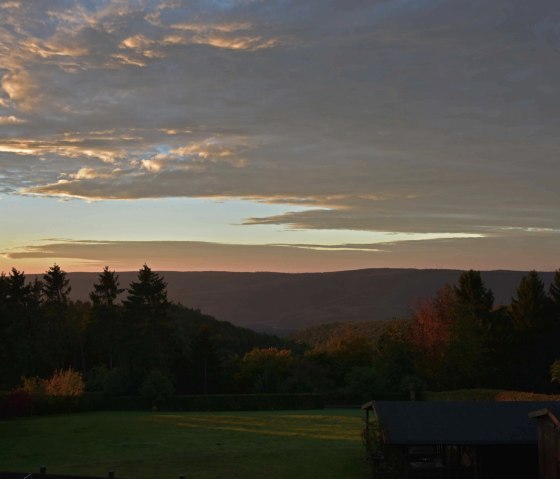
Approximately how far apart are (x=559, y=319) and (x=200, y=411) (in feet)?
131

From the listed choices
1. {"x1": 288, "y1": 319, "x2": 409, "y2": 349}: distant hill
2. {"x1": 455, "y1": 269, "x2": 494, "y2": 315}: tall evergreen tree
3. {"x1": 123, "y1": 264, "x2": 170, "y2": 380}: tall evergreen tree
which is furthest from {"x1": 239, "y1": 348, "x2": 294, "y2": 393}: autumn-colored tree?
{"x1": 288, "y1": 319, "x2": 409, "y2": 349}: distant hill

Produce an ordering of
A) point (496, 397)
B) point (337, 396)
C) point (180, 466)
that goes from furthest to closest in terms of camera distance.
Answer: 1. point (337, 396)
2. point (496, 397)
3. point (180, 466)

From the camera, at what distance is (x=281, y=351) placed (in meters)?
84.7

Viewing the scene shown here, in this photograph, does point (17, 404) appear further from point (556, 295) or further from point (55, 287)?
point (556, 295)

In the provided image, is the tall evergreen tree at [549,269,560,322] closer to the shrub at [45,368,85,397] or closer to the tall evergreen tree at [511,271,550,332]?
the tall evergreen tree at [511,271,550,332]

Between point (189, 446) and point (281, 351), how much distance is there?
43.0 meters

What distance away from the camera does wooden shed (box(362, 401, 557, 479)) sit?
27.5 metres

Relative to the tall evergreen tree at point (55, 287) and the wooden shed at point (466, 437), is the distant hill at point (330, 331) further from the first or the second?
the wooden shed at point (466, 437)

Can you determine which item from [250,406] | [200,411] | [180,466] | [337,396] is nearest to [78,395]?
[200,411]

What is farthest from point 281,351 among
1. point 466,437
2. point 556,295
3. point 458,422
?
point 466,437

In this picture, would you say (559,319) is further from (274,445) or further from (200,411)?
(274,445)

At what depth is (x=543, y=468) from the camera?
24.8 m

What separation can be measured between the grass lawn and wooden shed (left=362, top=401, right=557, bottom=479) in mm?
3785

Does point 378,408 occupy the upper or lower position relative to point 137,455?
upper
